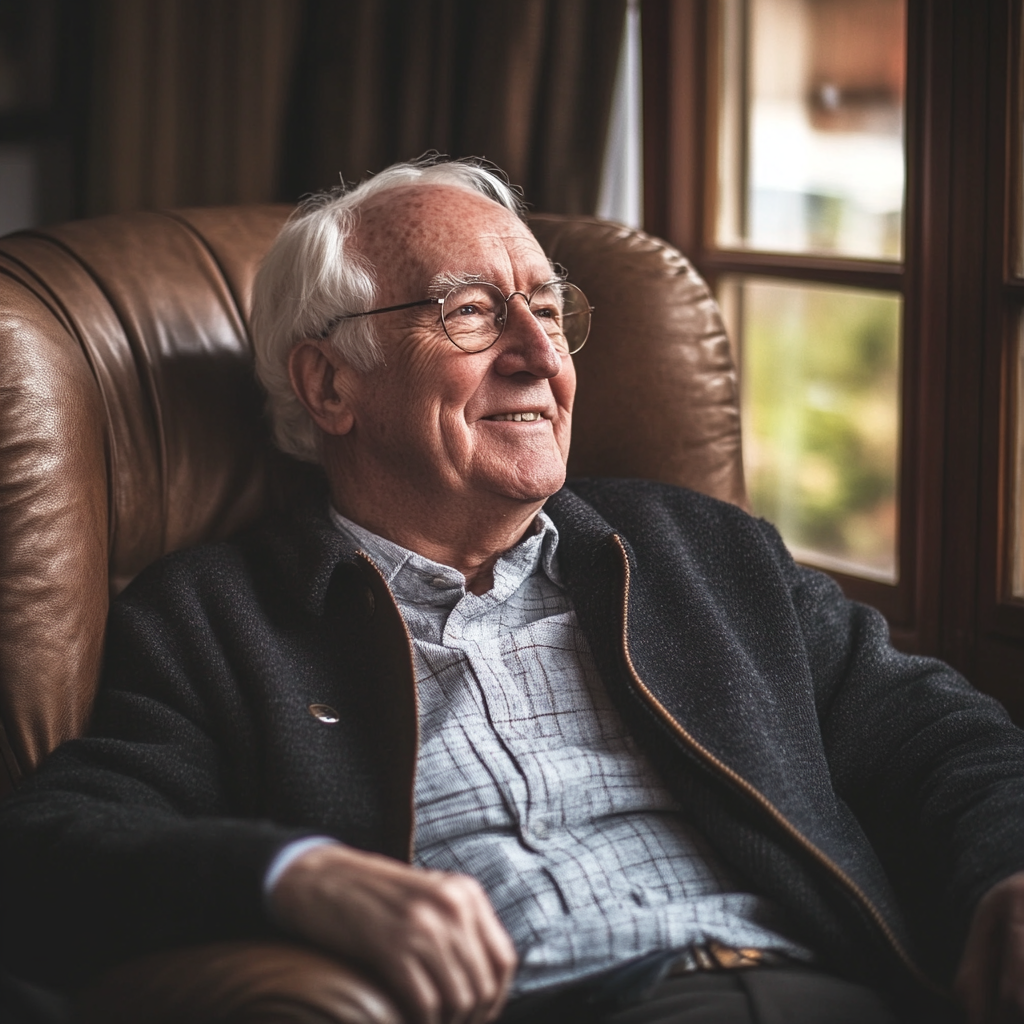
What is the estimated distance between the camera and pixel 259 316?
1.68 metres

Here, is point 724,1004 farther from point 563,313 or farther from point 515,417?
point 563,313

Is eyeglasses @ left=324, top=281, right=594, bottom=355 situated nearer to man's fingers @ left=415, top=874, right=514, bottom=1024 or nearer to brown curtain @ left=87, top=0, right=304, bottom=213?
man's fingers @ left=415, top=874, right=514, bottom=1024

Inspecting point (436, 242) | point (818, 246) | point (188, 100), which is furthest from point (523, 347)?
point (188, 100)

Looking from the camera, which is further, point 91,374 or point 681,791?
point 91,374

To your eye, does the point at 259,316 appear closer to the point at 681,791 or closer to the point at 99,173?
the point at 681,791

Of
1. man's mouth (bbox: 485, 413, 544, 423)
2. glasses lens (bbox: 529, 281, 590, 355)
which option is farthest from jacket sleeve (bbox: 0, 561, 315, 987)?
glasses lens (bbox: 529, 281, 590, 355)

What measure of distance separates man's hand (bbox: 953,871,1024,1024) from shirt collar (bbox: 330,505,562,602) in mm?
640

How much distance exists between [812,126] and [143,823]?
1.73 metres

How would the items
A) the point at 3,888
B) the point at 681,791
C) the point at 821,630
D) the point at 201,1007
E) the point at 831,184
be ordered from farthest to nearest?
the point at 831,184
the point at 821,630
the point at 681,791
the point at 3,888
the point at 201,1007

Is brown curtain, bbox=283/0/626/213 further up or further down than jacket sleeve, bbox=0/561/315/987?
further up

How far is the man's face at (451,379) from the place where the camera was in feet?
4.95

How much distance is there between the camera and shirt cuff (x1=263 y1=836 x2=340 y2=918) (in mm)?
1049

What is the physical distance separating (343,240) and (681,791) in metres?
0.84

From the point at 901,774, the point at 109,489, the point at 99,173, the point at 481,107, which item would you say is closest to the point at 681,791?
the point at 901,774
